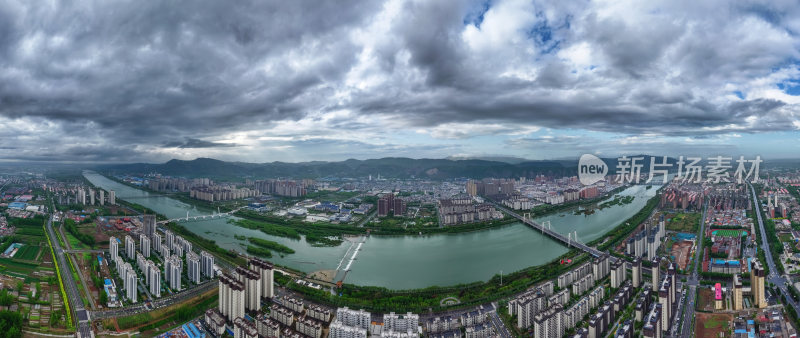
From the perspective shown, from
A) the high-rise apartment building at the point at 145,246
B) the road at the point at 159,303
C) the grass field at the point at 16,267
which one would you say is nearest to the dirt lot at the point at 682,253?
the road at the point at 159,303

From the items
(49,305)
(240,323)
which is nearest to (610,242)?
(240,323)

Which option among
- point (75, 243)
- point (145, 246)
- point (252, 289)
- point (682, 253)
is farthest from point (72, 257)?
point (682, 253)

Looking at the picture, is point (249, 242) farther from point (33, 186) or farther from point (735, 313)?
point (33, 186)

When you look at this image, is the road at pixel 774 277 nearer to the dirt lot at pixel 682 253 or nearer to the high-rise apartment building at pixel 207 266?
the dirt lot at pixel 682 253

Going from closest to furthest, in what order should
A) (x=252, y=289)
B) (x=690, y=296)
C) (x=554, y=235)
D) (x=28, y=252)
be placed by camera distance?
(x=252, y=289) < (x=690, y=296) < (x=28, y=252) < (x=554, y=235)

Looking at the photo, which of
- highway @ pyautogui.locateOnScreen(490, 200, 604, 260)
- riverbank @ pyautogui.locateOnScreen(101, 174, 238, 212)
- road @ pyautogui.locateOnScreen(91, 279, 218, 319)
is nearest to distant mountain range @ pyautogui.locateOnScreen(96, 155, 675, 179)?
riverbank @ pyautogui.locateOnScreen(101, 174, 238, 212)

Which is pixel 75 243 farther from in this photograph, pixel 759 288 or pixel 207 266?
pixel 759 288
